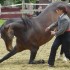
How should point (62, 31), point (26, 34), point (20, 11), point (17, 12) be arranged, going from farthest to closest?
point (20, 11) < point (17, 12) < point (26, 34) < point (62, 31)

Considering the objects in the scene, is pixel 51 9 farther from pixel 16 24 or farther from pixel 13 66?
pixel 13 66

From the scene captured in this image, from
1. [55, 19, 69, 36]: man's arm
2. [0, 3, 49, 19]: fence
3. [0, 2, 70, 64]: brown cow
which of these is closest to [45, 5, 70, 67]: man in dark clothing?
[55, 19, 69, 36]: man's arm

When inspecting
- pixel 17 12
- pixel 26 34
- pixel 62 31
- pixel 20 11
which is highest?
pixel 62 31

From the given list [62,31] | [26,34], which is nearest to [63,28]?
[62,31]

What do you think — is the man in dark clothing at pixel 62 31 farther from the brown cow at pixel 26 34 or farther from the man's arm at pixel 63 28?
the brown cow at pixel 26 34

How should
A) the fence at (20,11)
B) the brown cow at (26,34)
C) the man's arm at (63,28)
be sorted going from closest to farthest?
the man's arm at (63,28) → the brown cow at (26,34) → the fence at (20,11)

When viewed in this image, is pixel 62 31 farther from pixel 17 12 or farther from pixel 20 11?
pixel 20 11

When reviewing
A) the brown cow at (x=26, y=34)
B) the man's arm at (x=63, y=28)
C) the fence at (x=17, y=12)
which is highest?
the man's arm at (x=63, y=28)

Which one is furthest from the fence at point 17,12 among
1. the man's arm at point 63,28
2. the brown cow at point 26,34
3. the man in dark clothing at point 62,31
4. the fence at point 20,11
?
the man's arm at point 63,28

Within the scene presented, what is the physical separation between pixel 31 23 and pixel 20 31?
39cm

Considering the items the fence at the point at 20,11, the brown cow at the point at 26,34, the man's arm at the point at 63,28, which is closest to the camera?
the man's arm at the point at 63,28

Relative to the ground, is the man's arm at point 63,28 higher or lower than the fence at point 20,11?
higher

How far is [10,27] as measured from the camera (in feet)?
31.2

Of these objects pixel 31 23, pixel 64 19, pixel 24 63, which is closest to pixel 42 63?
pixel 24 63
